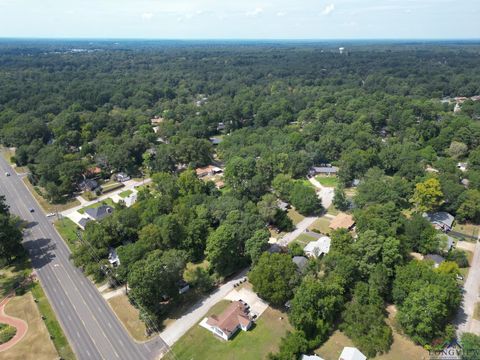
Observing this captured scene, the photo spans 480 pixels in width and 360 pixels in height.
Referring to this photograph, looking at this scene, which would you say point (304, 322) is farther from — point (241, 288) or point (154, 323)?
point (154, 323)

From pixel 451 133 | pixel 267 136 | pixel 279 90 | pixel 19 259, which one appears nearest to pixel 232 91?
pixel 279 90

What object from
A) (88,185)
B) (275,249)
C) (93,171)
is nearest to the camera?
(275,249)

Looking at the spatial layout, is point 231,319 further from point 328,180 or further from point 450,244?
point 328,180

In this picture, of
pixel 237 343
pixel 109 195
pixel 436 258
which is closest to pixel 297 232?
pixel 436 258

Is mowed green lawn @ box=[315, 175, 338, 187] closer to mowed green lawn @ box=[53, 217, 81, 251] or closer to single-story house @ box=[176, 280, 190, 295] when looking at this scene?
single-story house @ box=[176, 280, 190, 295]

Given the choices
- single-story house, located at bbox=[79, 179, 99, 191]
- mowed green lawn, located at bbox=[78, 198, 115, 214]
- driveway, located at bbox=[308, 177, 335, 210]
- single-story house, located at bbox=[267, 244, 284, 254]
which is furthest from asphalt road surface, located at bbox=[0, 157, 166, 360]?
driveway, located at bbox=[308, 177, 335, 210]

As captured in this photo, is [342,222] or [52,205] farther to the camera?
[52,205]

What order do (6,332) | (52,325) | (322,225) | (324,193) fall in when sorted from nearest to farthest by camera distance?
(6,332), (52,325), (322,225), (324,193)
